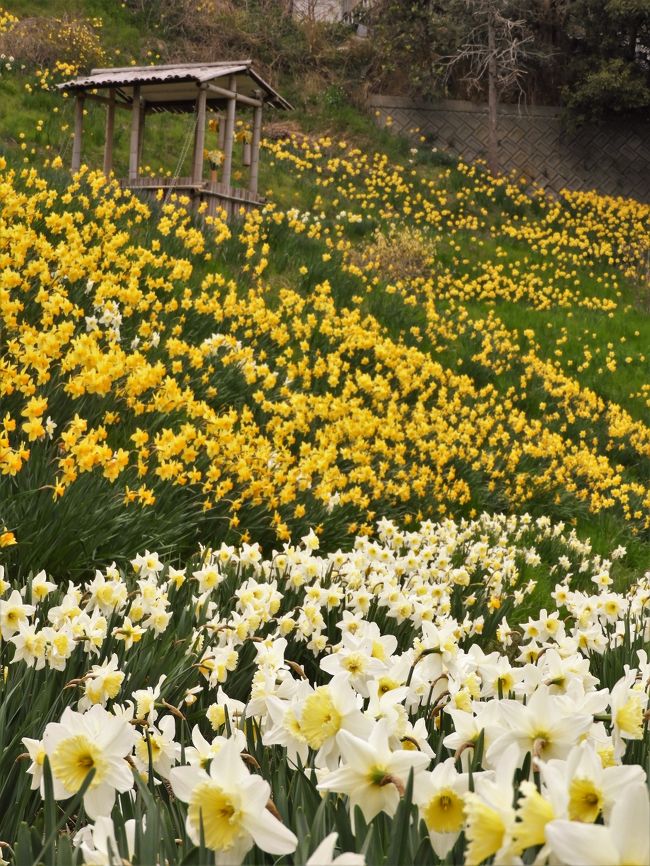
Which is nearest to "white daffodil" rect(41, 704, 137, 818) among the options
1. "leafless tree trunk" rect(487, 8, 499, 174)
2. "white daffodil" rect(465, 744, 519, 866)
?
"white daffodil" rect(465, 744, 519, 866)

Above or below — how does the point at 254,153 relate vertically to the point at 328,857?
above

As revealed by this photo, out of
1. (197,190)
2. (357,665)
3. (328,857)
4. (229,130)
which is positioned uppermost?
(229,130)

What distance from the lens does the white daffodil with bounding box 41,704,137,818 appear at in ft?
3.74

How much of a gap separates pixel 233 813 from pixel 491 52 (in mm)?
21110

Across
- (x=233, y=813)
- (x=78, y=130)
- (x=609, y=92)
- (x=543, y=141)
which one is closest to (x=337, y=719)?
(x=233, y=813)

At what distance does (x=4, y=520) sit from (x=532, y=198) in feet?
61.2

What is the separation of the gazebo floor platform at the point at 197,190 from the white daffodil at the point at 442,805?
10.4 meters

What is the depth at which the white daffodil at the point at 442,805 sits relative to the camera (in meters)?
1.03

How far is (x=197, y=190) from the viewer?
1102 cm

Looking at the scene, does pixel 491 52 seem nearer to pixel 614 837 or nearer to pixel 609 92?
pixel 609 92

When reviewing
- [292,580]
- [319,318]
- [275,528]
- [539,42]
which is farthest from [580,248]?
[292,580]

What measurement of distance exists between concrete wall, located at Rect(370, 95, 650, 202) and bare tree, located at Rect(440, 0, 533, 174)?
68 centimetres

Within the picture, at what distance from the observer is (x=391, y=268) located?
517 inches

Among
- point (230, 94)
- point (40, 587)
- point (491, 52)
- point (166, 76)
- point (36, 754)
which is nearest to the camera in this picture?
point (36, 754)
